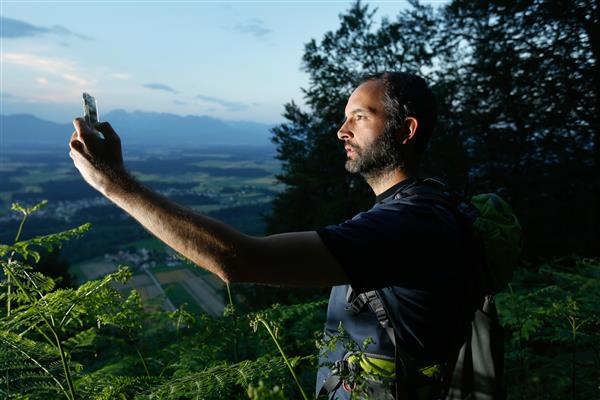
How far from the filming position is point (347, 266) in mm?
1347

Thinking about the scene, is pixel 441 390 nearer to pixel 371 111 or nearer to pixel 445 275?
pixel 445 275

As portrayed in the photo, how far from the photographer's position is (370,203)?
59.2 feet

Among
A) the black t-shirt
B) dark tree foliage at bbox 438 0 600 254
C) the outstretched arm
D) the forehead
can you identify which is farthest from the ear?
dark tree foliage at bbox 438 0 600 254

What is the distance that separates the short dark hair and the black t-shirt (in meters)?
0.65

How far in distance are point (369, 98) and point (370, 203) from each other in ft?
53.0

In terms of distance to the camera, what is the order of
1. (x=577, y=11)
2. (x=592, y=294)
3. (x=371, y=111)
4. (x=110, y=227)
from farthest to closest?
(x=110, y=227), (x=577, y=11), (x=592, y=294), (x=371, y=111)

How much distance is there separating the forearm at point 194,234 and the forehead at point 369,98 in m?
1.25

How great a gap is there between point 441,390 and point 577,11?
16.3m

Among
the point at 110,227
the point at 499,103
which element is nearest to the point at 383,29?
the point at 499,103

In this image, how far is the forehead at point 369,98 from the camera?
84.0 inches

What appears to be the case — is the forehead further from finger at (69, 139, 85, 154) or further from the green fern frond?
the green fern frond

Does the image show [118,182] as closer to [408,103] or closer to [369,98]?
[369,98]

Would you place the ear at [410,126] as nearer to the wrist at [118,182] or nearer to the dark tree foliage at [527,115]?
the wrist at [118,182]

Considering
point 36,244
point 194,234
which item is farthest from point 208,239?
point 36,244
